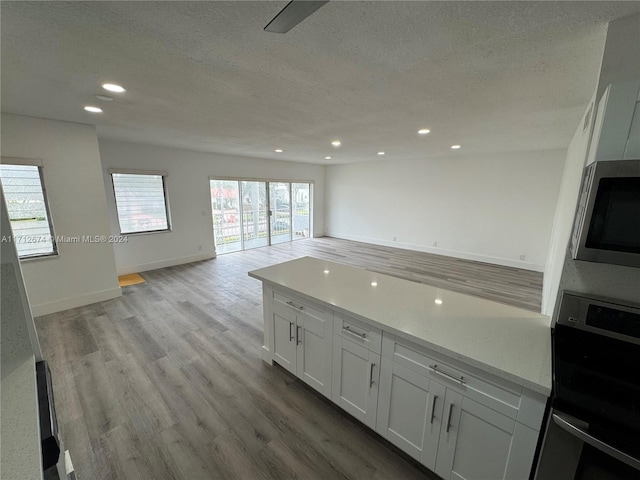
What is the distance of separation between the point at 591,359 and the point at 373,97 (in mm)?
2249

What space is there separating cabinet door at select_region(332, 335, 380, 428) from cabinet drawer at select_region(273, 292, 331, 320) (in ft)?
0.66

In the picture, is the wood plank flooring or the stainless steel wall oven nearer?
the stainless steel wall oven

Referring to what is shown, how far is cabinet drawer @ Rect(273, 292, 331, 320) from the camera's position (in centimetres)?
189

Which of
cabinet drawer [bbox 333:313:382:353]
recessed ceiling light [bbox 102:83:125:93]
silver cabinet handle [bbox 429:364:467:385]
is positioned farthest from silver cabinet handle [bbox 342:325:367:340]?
recessed ceiling light [bbox 102:83:125:93]

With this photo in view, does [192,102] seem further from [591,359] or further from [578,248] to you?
[591,359]

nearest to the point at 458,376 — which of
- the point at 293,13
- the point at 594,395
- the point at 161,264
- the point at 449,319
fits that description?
the point at 449,319

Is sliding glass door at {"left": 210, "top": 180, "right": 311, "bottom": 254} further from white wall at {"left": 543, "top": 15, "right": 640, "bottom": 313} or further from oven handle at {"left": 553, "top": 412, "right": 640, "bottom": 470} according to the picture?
oven handle at {"left": 553, "top": 412, "right": 640, "bottom": 470}

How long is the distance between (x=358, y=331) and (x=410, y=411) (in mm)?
524

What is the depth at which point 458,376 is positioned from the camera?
1285 millimetres

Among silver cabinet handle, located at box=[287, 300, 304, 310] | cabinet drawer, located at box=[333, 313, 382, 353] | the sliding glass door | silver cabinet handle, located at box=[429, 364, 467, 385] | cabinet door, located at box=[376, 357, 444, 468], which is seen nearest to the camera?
silver cabinet handle, located at box=[429, 364, 467, 385]

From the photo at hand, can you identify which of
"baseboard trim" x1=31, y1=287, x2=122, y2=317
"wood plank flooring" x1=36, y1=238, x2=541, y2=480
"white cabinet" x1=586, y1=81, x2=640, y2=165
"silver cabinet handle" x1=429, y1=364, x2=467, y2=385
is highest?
"white cabinet" x1=586, y1=81, x2=640, y2=165

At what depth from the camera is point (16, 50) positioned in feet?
5.09

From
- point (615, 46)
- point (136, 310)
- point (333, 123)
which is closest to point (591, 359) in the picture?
point (615, 46)

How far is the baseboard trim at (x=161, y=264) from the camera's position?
16.3ft
